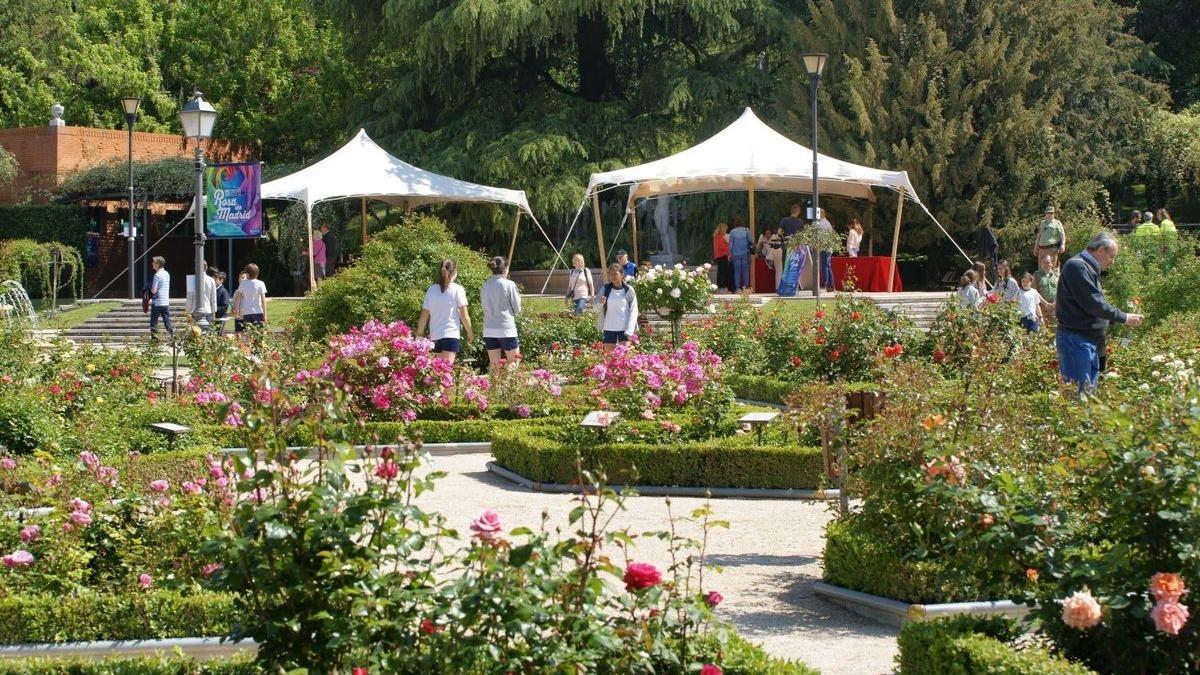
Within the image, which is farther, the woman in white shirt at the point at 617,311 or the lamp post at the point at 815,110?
the lamp post at the point at 815,110

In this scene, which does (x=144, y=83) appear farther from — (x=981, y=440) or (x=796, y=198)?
(x=981, y=440)

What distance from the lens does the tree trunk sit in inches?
1309

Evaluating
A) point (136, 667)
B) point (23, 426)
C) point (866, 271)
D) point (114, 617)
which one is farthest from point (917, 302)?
point (136, 667)

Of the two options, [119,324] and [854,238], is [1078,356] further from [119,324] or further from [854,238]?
[119,324]

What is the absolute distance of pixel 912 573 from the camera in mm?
6605

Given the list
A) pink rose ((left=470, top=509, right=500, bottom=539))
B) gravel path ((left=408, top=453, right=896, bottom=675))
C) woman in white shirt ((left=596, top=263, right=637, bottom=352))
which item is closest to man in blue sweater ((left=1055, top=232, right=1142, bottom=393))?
gravel path ((left=408, top=453, right=896, bottom=675))

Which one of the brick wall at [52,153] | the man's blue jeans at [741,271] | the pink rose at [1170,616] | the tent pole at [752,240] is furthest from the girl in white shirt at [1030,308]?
the brick wall at [52,153]

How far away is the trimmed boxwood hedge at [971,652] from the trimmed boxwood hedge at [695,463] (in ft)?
15.8

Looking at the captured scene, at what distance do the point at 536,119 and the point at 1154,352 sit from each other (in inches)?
845

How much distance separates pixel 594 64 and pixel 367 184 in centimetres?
917

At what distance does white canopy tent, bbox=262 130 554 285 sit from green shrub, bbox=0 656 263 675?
20.1 m

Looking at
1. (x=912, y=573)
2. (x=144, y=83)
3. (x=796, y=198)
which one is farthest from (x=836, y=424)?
(x=144, y=83)

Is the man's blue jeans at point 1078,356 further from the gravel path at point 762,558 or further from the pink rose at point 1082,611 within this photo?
the pink rose at point 1082,611

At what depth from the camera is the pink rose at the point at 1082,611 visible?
4367 millimetres
